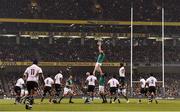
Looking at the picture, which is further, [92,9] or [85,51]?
[92,9]

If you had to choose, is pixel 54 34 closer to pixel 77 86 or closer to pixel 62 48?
pixel 62 48

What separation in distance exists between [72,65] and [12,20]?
8.98 metres

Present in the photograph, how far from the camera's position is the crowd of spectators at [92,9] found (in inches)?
2456

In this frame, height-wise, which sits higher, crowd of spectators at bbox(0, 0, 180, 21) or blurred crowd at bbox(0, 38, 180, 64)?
crowd of spectators at bbox(0, 0, 180, 21)

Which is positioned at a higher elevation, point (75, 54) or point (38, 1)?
point (38, 1)

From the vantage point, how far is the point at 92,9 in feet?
213

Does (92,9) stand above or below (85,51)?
above

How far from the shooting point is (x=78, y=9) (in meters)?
64.0

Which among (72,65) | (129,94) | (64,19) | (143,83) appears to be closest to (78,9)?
(64,19)

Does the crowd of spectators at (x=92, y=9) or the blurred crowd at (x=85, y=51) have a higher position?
the crowd of spectators at (x=92, y=9)

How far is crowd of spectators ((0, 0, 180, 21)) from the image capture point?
62.4 metres

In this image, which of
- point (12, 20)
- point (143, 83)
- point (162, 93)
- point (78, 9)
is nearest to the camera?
point (143, 83)

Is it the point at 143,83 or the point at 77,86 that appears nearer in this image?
the point at 143,83

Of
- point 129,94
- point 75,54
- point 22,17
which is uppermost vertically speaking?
point 22,17
